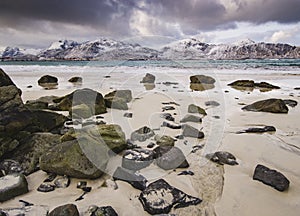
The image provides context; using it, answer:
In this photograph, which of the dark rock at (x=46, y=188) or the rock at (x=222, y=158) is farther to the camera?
the rock at (x=222, y=158)

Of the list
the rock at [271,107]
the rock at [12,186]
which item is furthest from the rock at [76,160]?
the rock at [271,107]

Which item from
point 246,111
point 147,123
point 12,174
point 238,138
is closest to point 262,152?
point 238,138

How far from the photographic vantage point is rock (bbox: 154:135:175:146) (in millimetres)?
3905

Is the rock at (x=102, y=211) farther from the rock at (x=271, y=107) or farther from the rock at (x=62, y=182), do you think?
the rock at (x=271, y=107)

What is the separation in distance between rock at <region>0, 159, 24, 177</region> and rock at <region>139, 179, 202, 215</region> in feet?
5.39

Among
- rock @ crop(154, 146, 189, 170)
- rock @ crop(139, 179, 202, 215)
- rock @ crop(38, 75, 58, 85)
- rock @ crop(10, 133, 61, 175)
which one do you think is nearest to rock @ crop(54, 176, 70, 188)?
rock @ crop(10, 133, 61, 175)

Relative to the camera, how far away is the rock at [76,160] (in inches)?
115

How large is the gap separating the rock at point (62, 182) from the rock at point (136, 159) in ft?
2.31

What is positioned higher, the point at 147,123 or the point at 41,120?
the point at 41,120

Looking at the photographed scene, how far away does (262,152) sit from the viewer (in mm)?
3699

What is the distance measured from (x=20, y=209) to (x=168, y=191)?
1459mm

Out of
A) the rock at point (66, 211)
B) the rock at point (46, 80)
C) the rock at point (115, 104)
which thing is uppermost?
the rock at point (66, 211)

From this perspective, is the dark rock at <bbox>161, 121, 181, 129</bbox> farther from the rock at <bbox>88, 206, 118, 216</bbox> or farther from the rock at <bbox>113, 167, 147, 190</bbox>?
the rock at <bbox>88, 206, 118, 216</bbox>

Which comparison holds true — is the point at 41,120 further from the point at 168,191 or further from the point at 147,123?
the point at 168,191
